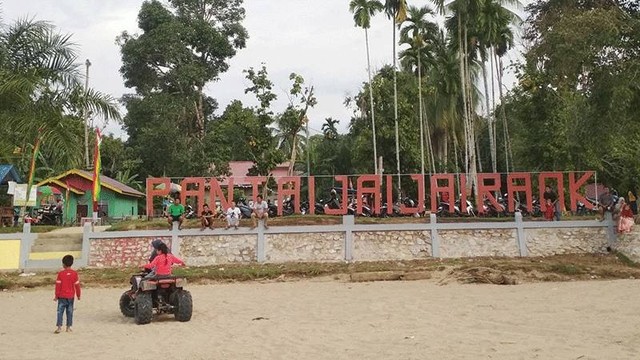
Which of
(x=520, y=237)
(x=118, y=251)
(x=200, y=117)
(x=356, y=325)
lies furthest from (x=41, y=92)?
(x=200, y=117)

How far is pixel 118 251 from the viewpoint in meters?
17.0

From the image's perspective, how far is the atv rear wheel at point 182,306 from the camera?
31.9 feet

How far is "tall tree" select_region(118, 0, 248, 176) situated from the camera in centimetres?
3167

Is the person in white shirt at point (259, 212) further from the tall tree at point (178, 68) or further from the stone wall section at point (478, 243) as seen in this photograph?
the tall tree at point (178, 68)

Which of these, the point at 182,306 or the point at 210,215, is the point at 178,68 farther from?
the point at 182,306

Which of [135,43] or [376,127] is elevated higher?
[135,43]

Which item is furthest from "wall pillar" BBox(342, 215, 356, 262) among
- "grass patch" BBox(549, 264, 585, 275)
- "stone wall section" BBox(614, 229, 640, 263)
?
"stone wall section" BBox(614, 229, 640, 263)

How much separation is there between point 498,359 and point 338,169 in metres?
35.9

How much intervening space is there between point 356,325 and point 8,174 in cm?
2245

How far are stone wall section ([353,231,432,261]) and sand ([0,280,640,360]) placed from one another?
321 centimetres

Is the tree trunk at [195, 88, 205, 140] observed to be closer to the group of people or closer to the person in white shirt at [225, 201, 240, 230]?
the person in white shirt at [225, 201, 240, 230]

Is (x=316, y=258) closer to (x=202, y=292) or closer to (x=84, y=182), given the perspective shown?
(x=202, y=292)

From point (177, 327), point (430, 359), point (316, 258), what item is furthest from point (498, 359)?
point (316, 258)

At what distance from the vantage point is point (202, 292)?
14.0 metres
